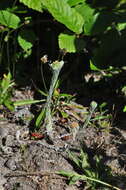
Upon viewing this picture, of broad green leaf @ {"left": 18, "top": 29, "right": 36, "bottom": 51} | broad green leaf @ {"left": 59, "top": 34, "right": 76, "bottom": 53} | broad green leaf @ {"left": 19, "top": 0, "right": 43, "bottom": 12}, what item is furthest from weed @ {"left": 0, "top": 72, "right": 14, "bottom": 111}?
broad green leaf @ {"left": 19, "top": 0, "right": 43, "bottom": 12}

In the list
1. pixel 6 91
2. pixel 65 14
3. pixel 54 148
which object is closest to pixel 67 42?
pixel 65 14

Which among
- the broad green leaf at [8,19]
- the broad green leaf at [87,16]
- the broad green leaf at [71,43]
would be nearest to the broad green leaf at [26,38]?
the broad green leaf at [8,19]

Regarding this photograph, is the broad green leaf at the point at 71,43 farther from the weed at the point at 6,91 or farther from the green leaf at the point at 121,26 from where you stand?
the weed at the point at 6,91

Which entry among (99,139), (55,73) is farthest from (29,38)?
(99,139)

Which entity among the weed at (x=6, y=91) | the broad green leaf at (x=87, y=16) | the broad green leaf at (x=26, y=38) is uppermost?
the broad green leaf at (x=87, y=16)

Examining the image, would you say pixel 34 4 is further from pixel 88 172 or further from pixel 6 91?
pixel 88 172

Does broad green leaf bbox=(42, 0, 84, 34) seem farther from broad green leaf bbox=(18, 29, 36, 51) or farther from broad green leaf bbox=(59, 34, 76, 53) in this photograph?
broad green leaf bbox=(18, 29, 36, 51)

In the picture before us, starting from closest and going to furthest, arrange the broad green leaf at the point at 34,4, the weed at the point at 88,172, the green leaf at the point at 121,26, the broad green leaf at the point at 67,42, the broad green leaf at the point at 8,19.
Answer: the weed at the point at 88,172 → the broad green leaf at the point at 34,4 → the broad green leaf at the point at 67,42 → the broad green leaf at the point at 8,19 → the green leaf at the point at 121,26
